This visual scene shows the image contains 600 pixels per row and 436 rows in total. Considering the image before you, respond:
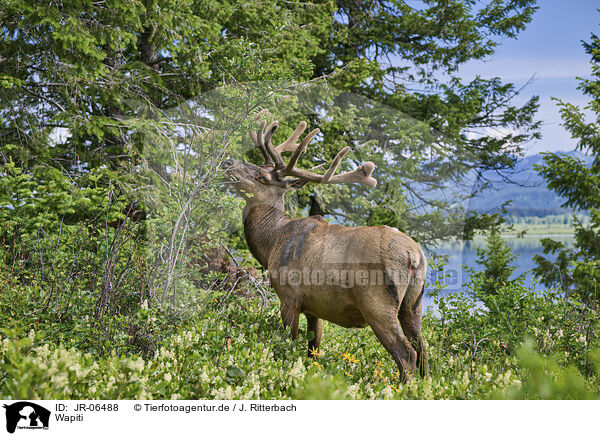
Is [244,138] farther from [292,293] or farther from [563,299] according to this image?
[563,299]

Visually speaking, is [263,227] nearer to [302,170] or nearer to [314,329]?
[302,170]

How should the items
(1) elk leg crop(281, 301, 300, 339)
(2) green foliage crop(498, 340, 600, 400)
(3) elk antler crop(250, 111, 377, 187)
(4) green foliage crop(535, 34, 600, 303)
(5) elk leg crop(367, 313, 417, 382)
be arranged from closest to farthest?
(2) green foliage crop(498, 340, 600, 400) → (5) elk leg crop(367, 313, 417, 382) → (1) elk leg crop(281, 301, 300, 339) → (3) elk antler crop(250, 111, 377, 187) → (4) green foliage crop(535, 34, 600, 303)

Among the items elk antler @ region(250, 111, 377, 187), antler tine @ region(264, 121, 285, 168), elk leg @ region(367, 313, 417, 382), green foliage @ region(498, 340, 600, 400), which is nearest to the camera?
green foliage @ region(498, 340, 600, 400)

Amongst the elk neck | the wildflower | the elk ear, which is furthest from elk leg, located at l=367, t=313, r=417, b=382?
the elk ear

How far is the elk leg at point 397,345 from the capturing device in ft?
12.9

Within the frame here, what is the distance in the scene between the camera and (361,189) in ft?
41.2

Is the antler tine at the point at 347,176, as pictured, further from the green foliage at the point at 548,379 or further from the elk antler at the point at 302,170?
the green foliage at the point at 548,379

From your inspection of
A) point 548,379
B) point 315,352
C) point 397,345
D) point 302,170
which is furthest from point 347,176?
point 548,379

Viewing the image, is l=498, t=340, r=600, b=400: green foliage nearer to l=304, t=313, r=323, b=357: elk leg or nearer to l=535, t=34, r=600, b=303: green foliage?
l=304, t=313, r=323, b=357: elk leg
